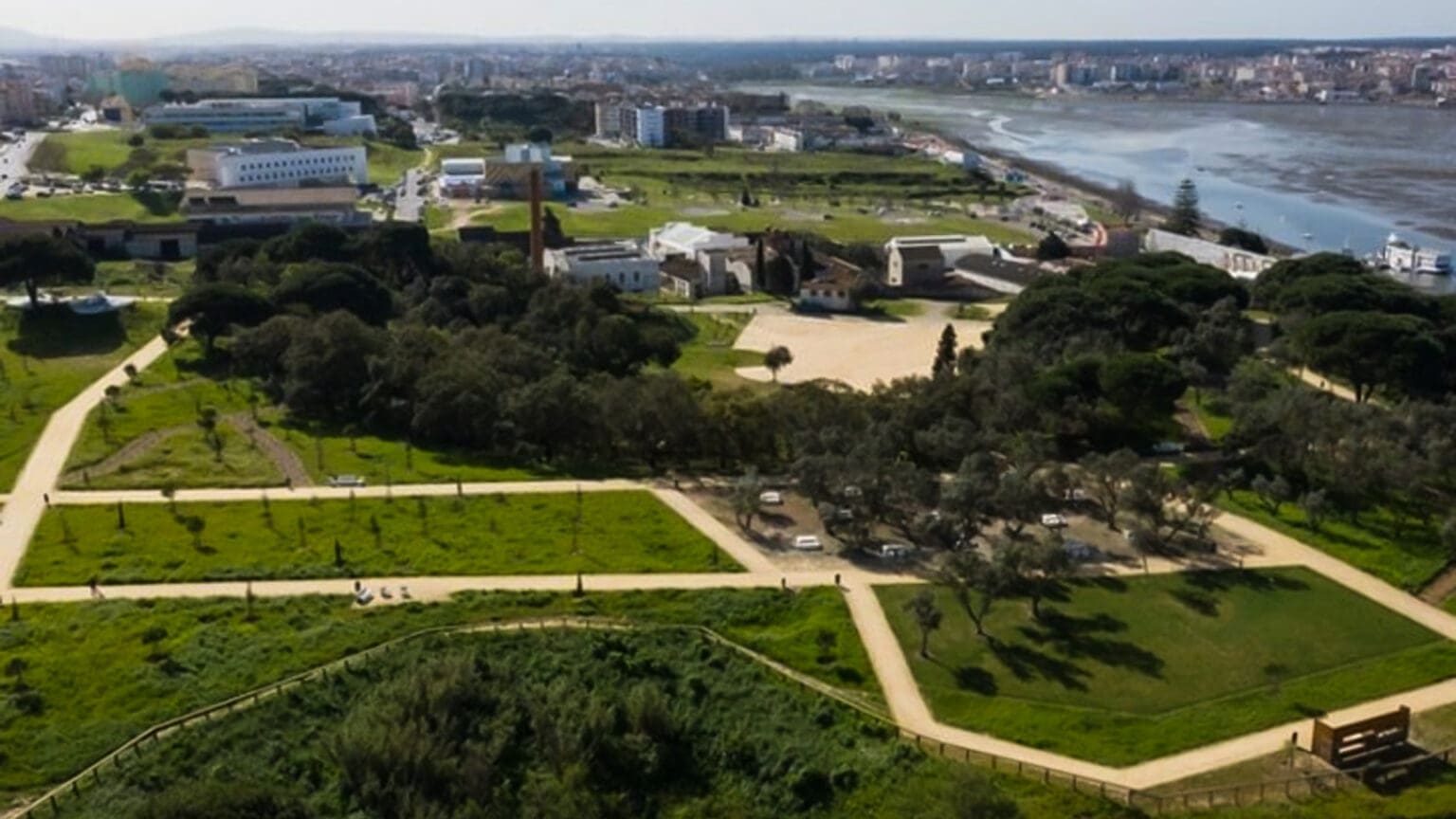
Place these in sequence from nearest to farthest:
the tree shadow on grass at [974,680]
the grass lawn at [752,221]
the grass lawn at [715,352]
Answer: the tree shadow on grass at [974,680] < the grass lawn at [715,352] < the grass lawn at [752,221]

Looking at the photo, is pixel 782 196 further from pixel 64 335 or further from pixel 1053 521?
pixel 1053 521

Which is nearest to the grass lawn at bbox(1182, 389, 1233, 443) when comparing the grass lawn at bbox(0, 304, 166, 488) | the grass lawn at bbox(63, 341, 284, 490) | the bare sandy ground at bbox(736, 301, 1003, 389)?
the bare sandy ground at bbox(736, 301, 1003, 389)

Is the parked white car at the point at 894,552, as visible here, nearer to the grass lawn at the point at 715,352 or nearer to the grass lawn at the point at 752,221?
the grass lawn at the point at 715,352

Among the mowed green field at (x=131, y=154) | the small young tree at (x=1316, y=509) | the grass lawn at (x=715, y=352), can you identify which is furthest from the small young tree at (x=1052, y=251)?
the mowed green field at (x=131, y=154)

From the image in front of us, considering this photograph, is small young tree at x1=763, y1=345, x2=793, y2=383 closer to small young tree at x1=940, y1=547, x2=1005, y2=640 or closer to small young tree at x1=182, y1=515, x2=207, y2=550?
small young tree at x1=940, y1=547, x2=1005, y2=640

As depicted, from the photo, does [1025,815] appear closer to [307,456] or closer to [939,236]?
[307,456]
